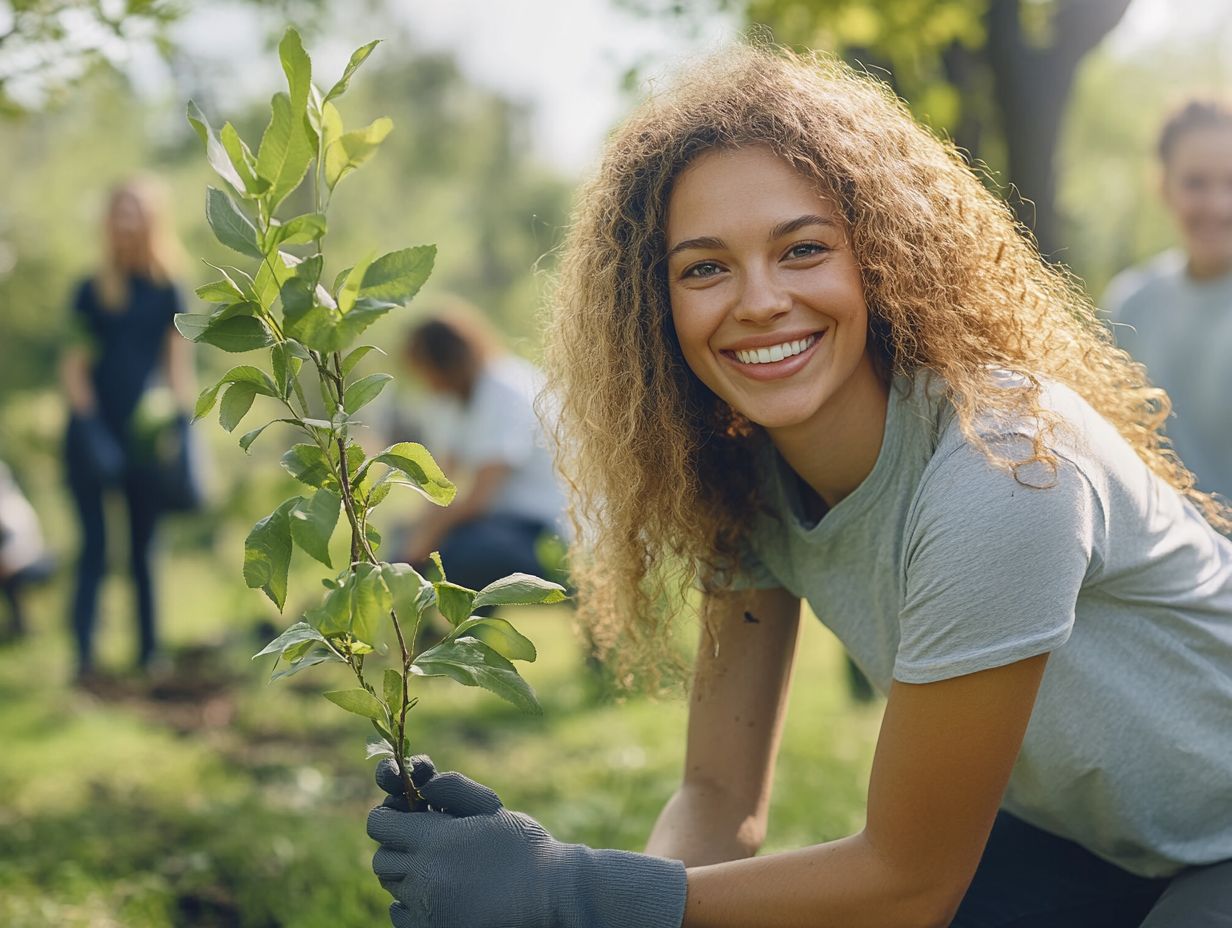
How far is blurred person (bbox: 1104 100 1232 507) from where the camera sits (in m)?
3.25

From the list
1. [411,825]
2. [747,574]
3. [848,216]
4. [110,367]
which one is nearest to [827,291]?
[848,216]

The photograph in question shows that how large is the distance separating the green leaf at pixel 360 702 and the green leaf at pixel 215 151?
0.51 meters

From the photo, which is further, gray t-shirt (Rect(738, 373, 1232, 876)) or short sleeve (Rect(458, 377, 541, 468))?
short sleeve (Rect(458, 377, 541, 468))

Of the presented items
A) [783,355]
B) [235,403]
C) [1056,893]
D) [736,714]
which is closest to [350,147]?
[235,403]

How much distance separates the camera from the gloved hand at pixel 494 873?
4.80 ft

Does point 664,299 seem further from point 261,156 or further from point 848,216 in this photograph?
point 261,156

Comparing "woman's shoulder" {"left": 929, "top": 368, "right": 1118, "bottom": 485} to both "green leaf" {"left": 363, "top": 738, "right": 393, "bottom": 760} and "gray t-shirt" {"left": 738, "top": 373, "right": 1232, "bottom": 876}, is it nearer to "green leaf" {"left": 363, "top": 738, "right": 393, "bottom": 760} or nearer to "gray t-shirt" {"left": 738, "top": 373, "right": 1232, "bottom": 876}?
"gray t-shirt" {"left": 738, "top": 373, "right": 1232, "bottom": 876}

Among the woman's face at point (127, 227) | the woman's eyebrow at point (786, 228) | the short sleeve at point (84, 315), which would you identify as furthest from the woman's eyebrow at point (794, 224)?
the short sleeve at point (84, 315)

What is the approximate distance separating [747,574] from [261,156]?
98cm

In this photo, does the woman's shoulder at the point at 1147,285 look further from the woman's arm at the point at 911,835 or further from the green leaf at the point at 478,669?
the green leaf at the point at 478,669

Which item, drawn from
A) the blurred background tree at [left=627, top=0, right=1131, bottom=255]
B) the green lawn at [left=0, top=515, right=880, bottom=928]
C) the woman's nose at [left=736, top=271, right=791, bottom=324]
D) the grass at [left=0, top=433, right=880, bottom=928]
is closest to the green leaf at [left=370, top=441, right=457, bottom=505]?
the woman's nose at [left=736, top=271, right=791, bottom=324]

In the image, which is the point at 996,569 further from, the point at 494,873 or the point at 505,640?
the point at 494,873

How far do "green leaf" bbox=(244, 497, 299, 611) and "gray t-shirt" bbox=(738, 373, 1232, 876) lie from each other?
0.68 meters

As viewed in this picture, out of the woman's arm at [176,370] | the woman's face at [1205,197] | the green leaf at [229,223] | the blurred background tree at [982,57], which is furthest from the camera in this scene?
the woman's arm at [176,370]
